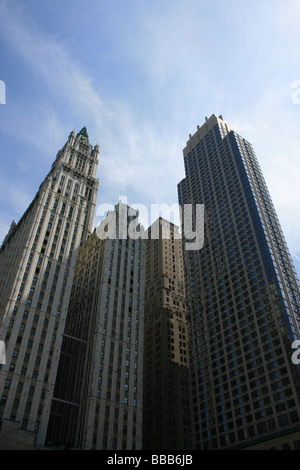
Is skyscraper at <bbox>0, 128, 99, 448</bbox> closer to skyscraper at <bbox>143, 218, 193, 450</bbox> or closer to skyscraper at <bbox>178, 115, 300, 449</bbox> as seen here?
skyscraper at <bbox>178, 115, 300, 449</bbox>

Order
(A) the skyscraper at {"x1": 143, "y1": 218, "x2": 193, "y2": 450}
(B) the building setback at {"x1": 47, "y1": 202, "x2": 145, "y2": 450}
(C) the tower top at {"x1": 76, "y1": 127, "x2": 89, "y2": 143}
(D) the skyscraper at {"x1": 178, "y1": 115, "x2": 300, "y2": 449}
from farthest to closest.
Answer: (C) the tower top at {"x1": 76, "y1": 127, "x2": 89, "y2": 143}
(A) the skyscraper at {"x1": 143, "y1": 218, "x2": 193, "y2": 450}
(D) the skyscraper at {"x1": 178, "y1": 115, "x2": 300, "y2": 449}
(B) the building setback at {"x1": 47, "y1": 202, "x2": 145, "y2": 450}

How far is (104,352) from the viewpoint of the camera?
284 ft

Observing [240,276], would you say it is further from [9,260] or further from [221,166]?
[9,260]

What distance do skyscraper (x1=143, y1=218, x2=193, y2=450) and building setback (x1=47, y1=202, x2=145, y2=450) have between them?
119 feet

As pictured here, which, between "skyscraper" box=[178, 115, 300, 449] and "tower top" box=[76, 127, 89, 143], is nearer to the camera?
"skyscraper" box=[178, 115, 300, 449]

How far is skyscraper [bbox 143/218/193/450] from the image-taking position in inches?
4641

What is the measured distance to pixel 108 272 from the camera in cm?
10038

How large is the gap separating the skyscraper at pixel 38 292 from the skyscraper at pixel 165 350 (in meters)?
46.7

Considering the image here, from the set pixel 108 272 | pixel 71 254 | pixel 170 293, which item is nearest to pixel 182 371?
pixel 170 293

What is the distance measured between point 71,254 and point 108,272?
990cm

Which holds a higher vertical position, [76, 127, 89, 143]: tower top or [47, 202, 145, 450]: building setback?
[76, 127, 89, 143]: tower top

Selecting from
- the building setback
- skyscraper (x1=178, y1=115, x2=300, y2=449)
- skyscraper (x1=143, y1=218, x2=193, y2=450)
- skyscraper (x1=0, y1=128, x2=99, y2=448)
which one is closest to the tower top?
skyscraper (x1=0, y1=128, x2=99, y2=448)

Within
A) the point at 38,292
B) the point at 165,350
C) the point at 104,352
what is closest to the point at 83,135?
the point at 38,292
